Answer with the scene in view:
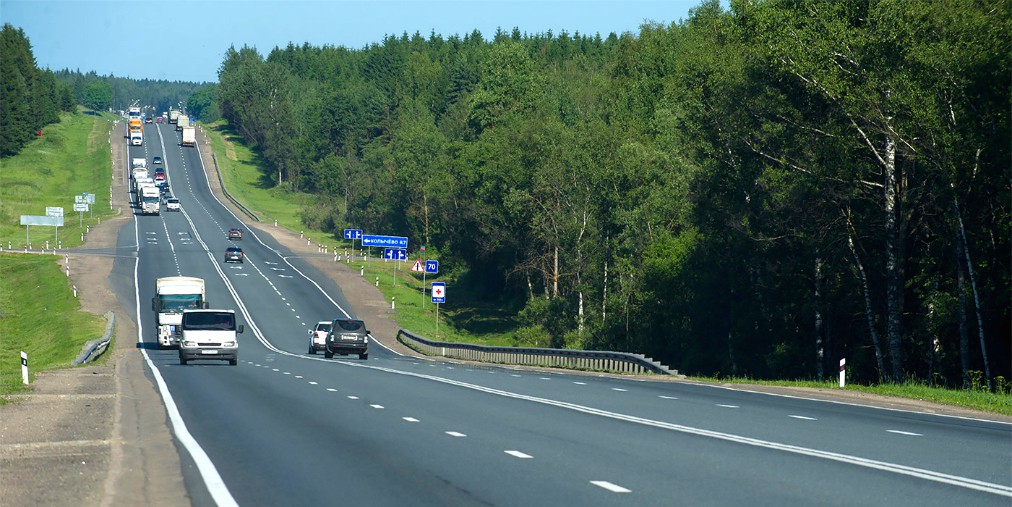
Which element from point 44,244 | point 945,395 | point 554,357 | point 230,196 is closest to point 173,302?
point 554,357

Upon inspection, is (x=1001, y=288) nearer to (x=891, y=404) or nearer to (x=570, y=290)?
(x=891, y=404)

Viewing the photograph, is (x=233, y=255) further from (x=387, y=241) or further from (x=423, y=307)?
(x=423, y=307)

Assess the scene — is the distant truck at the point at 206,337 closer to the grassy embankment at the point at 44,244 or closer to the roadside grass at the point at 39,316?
the grassy embankment at the point at 44,244

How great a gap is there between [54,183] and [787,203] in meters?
133

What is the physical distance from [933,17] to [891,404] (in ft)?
57.4

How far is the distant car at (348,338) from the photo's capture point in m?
51.6

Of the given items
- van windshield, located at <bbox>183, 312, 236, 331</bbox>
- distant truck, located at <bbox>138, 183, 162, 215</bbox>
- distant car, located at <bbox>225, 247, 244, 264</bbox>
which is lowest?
van windshield, located at <bbox>183, 312, 236, 331</bbox>

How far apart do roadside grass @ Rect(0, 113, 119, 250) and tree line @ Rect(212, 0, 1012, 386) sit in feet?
162

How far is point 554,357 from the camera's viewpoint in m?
44.4

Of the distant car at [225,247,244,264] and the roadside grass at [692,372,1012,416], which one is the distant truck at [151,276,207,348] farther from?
the distant car at [225,247,244,264]

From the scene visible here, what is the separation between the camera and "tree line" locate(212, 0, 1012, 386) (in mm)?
35344

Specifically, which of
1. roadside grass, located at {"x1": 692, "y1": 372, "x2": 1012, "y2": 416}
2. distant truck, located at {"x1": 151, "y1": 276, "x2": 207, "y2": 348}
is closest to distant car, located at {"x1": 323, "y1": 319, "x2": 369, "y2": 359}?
distant truck, located at {"x1": 151, "y1": 276, "x2": 207, "y2": 348}

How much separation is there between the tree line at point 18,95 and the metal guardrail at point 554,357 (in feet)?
406

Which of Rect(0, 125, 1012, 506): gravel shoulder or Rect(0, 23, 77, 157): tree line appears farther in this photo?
Rect(0, 23, 77, 157): tree line
